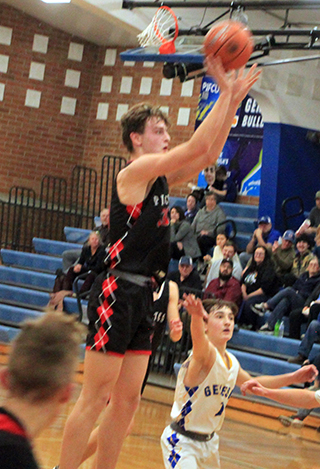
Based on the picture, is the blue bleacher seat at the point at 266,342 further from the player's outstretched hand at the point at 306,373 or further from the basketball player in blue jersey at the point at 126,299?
the basketball player in blue jersey at the point at 126,299

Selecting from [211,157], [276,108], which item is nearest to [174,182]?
[211,157]

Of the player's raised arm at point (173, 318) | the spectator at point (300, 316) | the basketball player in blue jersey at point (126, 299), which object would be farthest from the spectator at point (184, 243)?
the basketball player in blue jersey at point (126, 299)

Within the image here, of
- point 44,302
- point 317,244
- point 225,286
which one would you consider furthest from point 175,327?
point 44,302

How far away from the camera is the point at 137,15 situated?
983 centimetres

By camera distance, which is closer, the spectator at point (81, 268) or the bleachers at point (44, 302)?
the bleachers at point (44, 302)

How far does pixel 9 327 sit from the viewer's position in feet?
31.3

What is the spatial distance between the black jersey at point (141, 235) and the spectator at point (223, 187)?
25.8 feet

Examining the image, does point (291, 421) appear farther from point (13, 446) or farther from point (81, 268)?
point (13, 446)

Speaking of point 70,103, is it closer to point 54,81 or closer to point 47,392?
point 54,81

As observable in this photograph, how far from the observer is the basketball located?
2926 mm

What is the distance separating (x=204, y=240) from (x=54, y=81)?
5213 mm

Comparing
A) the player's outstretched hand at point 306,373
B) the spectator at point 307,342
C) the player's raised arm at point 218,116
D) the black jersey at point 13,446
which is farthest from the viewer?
the spectator at point 307,342

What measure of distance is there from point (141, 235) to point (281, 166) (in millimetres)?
8224

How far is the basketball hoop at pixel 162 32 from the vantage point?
7.88 m
